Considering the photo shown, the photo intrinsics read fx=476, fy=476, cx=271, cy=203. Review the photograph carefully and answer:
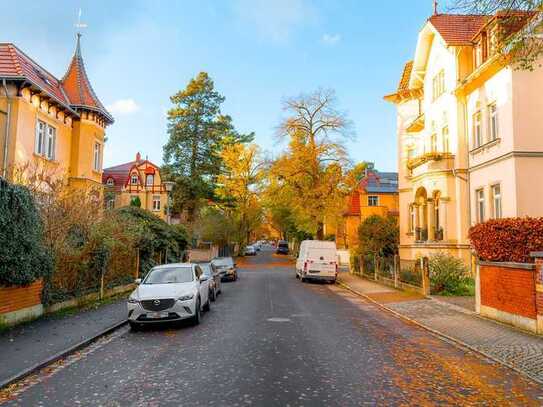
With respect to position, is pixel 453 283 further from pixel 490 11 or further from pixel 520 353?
pixel 490 11

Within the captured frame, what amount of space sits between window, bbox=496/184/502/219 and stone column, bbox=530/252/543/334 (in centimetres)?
1086

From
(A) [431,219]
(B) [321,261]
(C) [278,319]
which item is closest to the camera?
(C) [278,319]

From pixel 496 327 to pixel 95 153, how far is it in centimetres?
2497

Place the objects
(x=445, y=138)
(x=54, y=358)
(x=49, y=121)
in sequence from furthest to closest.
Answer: (x=445, y=138) → (x=49, y=121) → (x=54, y=358)

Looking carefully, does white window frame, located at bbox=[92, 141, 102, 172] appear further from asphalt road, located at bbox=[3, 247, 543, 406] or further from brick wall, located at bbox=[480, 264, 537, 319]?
brick wall, located at bbox=[480, 264, 537, 319]

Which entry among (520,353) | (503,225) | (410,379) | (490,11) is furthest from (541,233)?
(410,379)

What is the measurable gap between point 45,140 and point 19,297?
14.8 metres

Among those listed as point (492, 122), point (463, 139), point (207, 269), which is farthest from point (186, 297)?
point (463, 139)

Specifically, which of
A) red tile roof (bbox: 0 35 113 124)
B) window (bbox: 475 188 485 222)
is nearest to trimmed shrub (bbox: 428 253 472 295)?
window (bbox: 475 188 485 222)

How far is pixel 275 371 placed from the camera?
7449 millimetres

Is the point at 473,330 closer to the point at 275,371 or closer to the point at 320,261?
the point at 275,371

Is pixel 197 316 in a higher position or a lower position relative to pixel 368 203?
lower

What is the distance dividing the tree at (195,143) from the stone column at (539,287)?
41.9 m

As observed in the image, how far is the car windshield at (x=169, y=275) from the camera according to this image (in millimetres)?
13422
